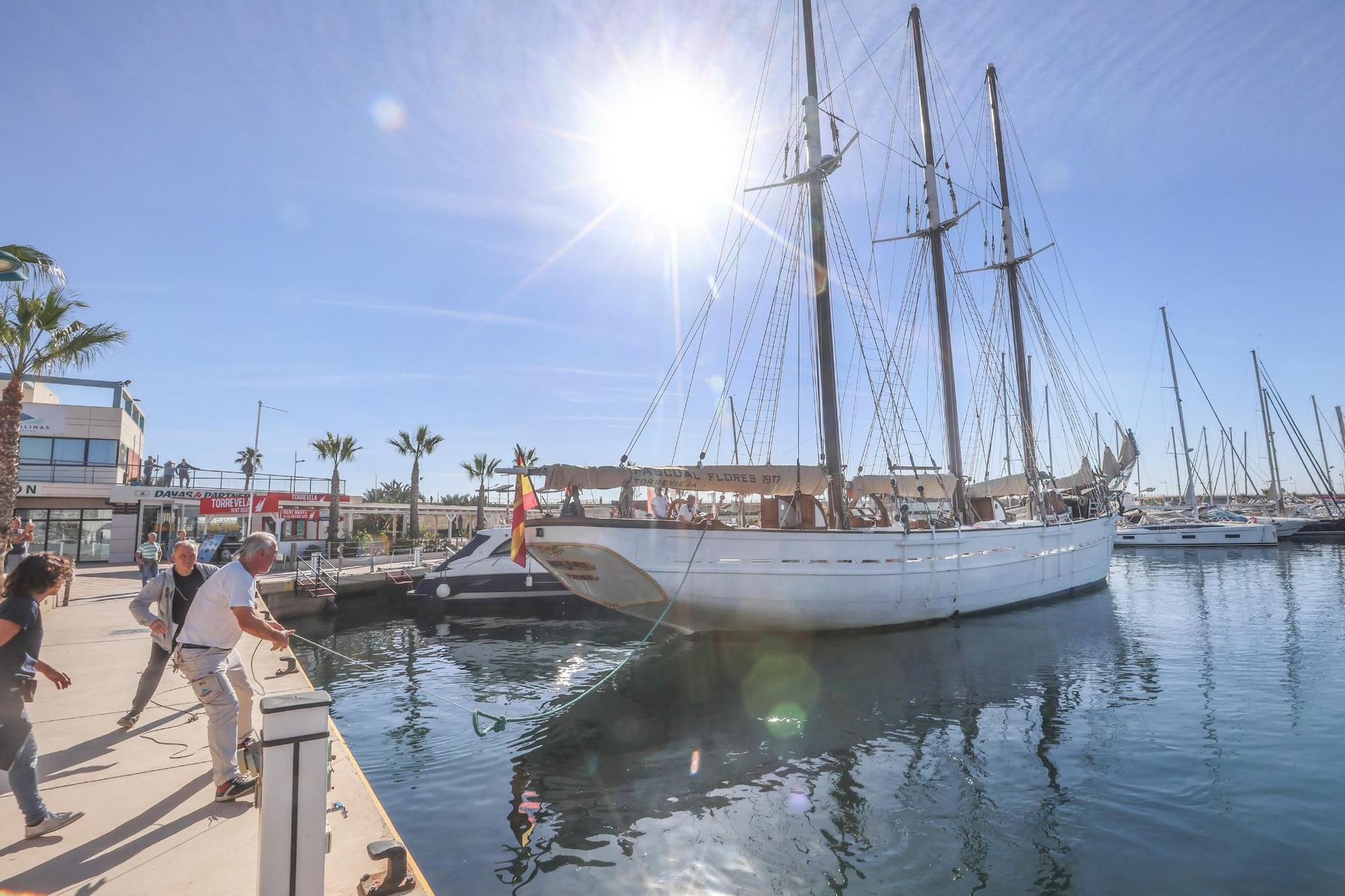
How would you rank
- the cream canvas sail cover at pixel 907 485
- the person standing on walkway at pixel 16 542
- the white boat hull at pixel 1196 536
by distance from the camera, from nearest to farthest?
the person standing on walkway at pixel 16 542 < the cream canvas sail cover at pixel 907 485 < the white boat hull at pixel 1196 536

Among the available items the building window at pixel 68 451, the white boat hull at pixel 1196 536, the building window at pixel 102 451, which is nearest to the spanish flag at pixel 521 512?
the building window at pixel 102 451

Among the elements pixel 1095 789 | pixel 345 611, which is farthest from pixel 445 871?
pixel 345 611

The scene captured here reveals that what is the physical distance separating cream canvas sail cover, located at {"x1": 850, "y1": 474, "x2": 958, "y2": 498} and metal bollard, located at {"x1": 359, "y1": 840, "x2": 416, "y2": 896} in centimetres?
1571

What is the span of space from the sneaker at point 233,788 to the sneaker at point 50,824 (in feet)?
2.65

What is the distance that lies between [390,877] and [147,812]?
234 centimetres

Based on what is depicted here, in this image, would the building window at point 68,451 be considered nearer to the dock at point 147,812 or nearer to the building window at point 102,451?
the building window at point 102,451

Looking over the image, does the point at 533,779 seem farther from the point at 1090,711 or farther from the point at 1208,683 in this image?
the point at 1208,683

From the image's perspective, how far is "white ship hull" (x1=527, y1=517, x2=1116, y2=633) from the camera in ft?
43.9

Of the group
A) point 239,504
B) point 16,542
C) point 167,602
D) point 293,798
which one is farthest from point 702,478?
point 239,504

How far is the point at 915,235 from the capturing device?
23.6 meters

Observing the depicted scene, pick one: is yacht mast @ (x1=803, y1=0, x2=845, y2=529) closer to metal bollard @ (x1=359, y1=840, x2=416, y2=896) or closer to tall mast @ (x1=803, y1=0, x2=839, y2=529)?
tall mast @ (x1=803, y1=0, x2=839, y2=529)

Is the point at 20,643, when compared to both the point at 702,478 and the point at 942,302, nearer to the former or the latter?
the point at 702,478

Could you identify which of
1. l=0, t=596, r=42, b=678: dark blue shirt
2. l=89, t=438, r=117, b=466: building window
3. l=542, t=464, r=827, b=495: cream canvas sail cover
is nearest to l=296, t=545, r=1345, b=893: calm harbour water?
l=0, t=596, r=42, b=678: dark blue shirt

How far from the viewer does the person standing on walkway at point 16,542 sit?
45.4ft
